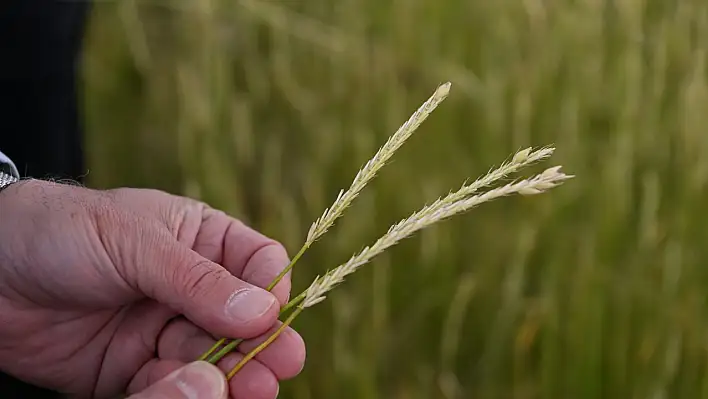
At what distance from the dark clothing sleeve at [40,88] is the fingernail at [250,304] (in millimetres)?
515

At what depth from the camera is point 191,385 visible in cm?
53

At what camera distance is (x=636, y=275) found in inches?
34.0

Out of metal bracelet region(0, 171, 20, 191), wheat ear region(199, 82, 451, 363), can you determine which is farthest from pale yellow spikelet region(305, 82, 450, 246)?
metal bracelet region(0, 171, 20, 191)

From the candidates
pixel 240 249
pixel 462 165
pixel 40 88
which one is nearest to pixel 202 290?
pixel 240 249

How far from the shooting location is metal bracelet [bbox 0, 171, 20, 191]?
0.69 meters

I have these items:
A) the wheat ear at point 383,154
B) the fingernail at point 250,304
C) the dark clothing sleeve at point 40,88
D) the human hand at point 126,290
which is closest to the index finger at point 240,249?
the human hand at point 126,290

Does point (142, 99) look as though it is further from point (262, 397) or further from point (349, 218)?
point (262, 397)

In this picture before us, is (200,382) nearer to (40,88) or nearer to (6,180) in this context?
(6,180)

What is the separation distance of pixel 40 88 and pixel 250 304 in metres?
0.63

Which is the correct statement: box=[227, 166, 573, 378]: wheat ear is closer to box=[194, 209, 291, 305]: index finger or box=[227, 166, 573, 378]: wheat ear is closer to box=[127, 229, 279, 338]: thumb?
box=[127, 229, 279, 338]: thumb

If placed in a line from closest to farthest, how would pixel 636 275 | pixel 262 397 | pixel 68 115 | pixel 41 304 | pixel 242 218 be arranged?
1. pixel 262 397
2. pixel 41 304
3. pixel 636 275
4. pixel 242 218
5. pixel 68 115

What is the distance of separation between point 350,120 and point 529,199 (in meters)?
0.24

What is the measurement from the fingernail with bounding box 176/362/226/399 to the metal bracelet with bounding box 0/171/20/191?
27cm

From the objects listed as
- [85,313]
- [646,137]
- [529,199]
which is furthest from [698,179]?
[85,313]
